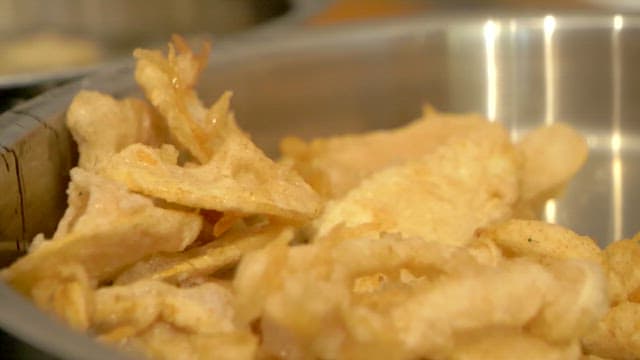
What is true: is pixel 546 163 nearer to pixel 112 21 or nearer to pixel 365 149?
pixel 365 149

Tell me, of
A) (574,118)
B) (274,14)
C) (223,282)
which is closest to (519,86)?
(574,118)

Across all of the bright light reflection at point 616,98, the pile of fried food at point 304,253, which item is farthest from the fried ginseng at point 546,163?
the bright light reflection at point 616,98

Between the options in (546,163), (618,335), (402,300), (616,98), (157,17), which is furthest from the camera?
(157,17)

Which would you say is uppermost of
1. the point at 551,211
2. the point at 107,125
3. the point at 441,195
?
the point at 107,125

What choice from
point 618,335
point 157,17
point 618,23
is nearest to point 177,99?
point 618,335

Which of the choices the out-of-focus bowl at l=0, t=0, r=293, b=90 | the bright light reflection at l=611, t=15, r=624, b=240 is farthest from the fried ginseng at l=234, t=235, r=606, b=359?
the out-of-focus bowl at l=0, t=0, r=293, b=90

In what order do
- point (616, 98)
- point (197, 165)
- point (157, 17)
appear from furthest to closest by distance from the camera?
1. point (157, 17)
2. point (616, 98)
3. point (197, 165)

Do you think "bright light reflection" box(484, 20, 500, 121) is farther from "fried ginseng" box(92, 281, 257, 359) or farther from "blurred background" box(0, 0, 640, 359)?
"fried ginseng" box(92, 281, 257, 359)
